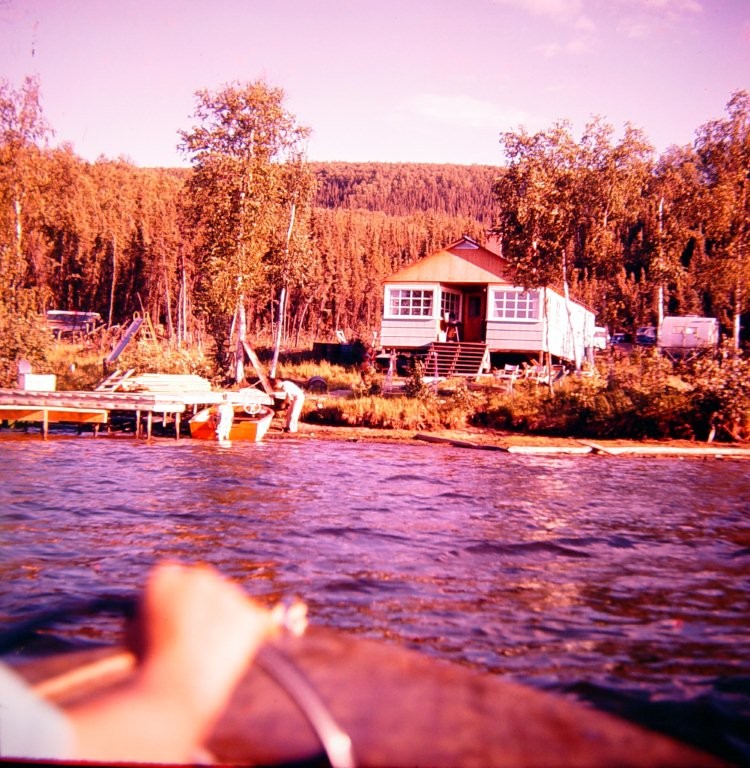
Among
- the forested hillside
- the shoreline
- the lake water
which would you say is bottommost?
the lake water

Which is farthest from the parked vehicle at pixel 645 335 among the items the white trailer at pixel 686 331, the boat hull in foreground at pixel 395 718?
the boat hull in foreground at pixel 395 718

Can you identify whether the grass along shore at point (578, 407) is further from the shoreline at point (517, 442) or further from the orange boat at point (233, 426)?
the orange boat at point (233, 426)

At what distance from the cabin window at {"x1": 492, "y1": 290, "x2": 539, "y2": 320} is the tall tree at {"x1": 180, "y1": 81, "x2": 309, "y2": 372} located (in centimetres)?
1037

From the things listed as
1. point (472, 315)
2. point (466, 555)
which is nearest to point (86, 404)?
point (466, 555)

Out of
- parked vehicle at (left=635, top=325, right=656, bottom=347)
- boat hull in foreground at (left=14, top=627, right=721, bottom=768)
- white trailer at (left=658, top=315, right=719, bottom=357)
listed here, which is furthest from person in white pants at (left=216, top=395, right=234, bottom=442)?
parked vehicle at (left=635, top=325, right=656, bottom=347)

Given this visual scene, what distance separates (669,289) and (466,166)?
11559 cm

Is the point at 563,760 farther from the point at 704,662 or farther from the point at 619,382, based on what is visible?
the point at 619,382

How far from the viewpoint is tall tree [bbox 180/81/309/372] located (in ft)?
83.4

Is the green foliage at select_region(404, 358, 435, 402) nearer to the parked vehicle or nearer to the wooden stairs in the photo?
the wooden stairs

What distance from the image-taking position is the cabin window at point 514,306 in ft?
104

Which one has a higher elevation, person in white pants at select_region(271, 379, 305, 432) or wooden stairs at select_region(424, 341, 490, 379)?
wooden stairs at select_region(424, 341, 490, 379)

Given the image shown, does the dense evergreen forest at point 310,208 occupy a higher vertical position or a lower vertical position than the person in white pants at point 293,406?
higher

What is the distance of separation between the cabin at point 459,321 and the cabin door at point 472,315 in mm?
771

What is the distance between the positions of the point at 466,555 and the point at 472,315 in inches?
1091
